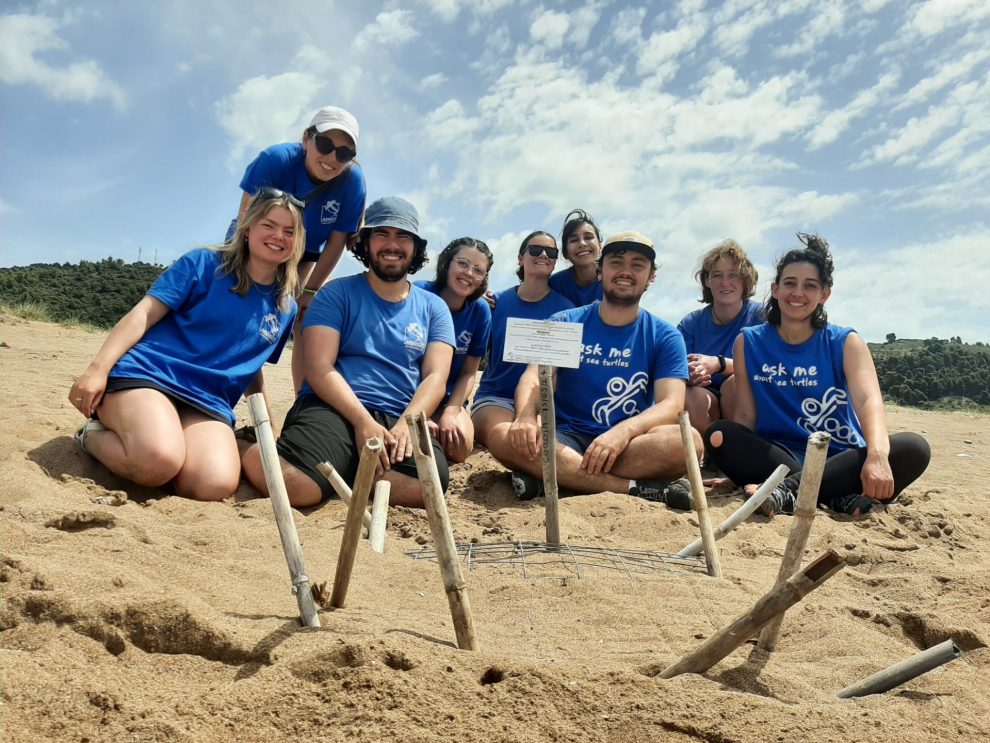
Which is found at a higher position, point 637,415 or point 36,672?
point 637,415

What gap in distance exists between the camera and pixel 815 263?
15.8ft

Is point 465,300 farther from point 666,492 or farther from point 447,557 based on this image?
point 447,557

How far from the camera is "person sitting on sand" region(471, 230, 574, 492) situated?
545 centimetres

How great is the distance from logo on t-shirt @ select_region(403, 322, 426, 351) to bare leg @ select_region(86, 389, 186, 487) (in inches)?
52.4

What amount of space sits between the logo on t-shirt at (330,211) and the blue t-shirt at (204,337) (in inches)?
33.5

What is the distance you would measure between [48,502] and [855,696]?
2.98 m

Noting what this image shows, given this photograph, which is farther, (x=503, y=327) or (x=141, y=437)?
(x=503, y=327)

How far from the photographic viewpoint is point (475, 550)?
3.50 meters

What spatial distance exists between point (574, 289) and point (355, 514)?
13.0 feet

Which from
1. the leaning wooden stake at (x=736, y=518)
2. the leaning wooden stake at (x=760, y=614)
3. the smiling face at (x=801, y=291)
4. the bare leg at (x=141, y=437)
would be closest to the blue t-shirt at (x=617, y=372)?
the smiling face at (x=801, y=291)

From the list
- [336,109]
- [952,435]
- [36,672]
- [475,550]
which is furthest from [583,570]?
[952,435]

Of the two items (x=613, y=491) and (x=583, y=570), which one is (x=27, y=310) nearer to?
(x=613, y=491)

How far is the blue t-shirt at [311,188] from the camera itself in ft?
15.1

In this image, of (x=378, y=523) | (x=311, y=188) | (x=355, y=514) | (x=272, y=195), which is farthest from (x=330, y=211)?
(x=355, y=514)
